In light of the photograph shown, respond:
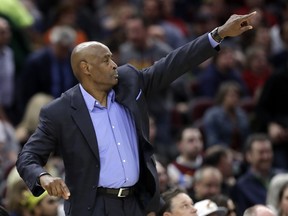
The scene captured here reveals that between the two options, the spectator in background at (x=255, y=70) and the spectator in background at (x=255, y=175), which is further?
the spectator in background at (x=255, y=70)

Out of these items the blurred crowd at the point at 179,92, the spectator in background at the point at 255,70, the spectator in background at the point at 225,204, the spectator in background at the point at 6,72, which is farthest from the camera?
the spectator in background at the point at 255,70

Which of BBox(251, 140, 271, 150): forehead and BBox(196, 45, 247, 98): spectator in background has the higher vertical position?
BBox(196, 45, 247, 98): spectator in background

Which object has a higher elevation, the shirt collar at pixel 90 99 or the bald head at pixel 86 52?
the bald head at pixel 86 52

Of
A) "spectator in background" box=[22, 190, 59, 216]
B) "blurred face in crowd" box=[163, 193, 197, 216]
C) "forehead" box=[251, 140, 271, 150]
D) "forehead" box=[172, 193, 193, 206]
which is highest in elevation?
"forehead" box=[172, 193, 193, 206]

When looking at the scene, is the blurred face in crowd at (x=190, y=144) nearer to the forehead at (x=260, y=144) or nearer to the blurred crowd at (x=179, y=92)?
the blurred crowd at (x=179, y=92)

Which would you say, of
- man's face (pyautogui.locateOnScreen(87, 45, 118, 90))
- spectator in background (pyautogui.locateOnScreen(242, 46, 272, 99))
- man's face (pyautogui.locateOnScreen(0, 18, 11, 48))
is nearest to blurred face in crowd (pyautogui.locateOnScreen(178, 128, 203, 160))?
man's face (pyautogui.locateOnScreen(0, 18, 11, 48))

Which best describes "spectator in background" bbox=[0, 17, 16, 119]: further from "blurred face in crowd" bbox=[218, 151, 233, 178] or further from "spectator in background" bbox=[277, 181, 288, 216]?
"spectator in background" bbox=[277, 181, 288, 216]

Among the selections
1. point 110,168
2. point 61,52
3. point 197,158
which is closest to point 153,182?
point 110,168

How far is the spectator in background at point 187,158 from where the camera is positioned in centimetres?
1005

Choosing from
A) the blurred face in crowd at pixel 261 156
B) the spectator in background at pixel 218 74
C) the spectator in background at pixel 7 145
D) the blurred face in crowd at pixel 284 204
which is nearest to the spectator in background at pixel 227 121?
the spectator in background at pixel 218 74

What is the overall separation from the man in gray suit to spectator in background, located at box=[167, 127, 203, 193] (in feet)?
13.0

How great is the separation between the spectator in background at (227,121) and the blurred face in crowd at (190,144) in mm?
783

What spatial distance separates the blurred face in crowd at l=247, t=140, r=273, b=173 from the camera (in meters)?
9.91

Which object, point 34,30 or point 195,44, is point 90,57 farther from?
point 34,30
